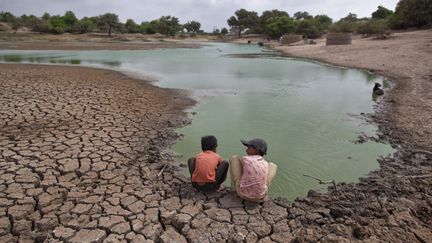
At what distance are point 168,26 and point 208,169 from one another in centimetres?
8120

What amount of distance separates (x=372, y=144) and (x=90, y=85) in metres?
9.33

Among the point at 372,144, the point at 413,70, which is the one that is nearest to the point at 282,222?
the point at 372,144

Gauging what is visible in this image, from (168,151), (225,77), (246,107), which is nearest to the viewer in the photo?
(168,151)

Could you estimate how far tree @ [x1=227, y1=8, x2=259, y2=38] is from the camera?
84.5m

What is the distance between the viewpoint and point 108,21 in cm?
6850

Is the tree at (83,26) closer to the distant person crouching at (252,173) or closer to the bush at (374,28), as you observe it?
the bush at (374,28)

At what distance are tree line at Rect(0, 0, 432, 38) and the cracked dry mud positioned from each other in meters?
36.9

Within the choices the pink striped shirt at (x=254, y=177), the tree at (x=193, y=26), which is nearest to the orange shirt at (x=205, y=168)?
the pink striped shirt at (x=254, y=177)

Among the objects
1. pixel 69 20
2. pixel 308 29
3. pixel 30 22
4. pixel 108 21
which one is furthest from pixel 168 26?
pixel 308 29

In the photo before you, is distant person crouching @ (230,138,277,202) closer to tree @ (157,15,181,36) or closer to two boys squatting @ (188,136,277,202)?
two boys squatting @ (188,136,277,202)

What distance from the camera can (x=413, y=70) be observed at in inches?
570

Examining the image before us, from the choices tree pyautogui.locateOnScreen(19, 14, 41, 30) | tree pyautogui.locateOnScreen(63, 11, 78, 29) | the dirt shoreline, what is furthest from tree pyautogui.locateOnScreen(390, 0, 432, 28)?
tree pyautogui.locateOnScreen(19, 14, 41, 30)

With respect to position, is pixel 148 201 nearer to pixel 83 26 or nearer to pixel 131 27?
pixel 83 26

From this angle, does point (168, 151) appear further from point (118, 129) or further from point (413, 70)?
point (413, 70)
